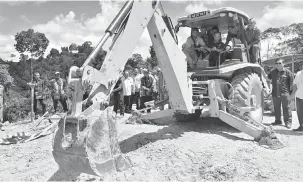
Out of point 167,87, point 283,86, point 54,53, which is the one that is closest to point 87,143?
point 167,87

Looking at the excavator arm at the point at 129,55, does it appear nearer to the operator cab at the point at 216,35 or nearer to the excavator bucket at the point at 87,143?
the excavator bucket at the point at 87,143

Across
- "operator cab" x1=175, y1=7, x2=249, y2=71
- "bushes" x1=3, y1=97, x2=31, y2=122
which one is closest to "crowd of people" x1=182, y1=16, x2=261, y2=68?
"operator cab" x1=175, y1=7, x2=249, y2=71

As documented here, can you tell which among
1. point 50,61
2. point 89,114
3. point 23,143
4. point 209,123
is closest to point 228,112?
point 209,123

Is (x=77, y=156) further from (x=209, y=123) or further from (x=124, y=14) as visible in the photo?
(x=209, y=123)

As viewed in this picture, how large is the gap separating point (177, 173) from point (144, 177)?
49cm

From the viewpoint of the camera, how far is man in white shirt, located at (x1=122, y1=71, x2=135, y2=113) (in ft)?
34.4

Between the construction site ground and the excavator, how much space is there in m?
0.40

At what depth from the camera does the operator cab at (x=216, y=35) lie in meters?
6.79

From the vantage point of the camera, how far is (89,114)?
3.75 m

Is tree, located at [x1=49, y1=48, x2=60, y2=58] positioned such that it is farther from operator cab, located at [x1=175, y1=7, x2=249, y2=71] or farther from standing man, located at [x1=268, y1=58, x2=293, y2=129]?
standing man, located at [x1=268, y1=58, x2=293, y2=129]

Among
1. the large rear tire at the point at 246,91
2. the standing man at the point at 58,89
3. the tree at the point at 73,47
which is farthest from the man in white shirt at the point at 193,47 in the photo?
the tree at the point at 73,47

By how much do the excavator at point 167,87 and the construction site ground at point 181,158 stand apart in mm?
403

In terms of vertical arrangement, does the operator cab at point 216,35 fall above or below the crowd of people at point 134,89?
above

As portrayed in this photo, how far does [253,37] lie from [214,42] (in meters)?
0.91
